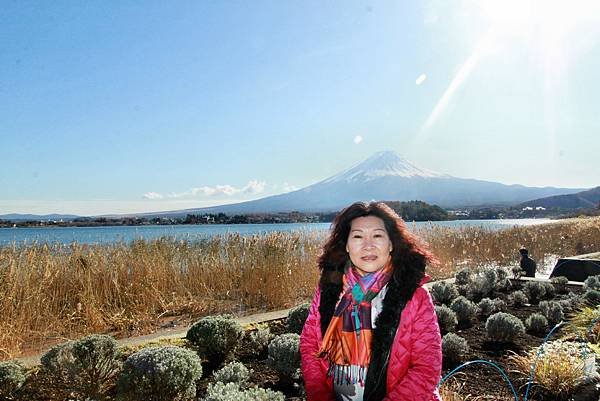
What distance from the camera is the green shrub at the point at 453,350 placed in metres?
4.50

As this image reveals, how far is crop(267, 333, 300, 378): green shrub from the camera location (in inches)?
155

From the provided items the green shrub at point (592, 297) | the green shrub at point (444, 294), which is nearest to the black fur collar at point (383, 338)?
the green shrub at point (444, 294)

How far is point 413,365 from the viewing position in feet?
7.97

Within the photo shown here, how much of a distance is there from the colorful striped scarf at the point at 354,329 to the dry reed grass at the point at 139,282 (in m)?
4.35

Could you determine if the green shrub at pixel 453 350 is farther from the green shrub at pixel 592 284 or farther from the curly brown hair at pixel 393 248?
the green shrub at pixel 592 284

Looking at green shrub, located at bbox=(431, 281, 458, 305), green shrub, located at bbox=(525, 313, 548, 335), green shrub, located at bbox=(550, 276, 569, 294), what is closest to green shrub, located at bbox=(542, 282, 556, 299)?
green shrub, located at bbox=(550, 276, 569, 294)

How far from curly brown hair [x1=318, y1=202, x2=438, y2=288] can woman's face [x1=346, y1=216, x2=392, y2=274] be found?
0.14ft

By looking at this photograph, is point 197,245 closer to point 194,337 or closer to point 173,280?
point 173,280

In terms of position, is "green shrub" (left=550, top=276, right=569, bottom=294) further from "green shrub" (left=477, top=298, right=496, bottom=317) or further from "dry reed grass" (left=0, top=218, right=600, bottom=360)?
"dry reed grass" (left=0, top=218, right=600, bottom=360)

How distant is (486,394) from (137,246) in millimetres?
6848

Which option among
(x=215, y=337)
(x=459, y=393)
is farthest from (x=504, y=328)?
(x=215, y=337)

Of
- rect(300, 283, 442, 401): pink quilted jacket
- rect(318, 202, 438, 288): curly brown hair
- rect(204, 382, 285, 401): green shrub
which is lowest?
rect(204, 382, 285, 401): green shrub

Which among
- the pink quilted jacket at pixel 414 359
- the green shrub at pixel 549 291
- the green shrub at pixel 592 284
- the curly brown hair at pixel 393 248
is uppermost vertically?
the curly brown hair at pixel 393 248

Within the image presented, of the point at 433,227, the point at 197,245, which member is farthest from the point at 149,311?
the point at 433,227
